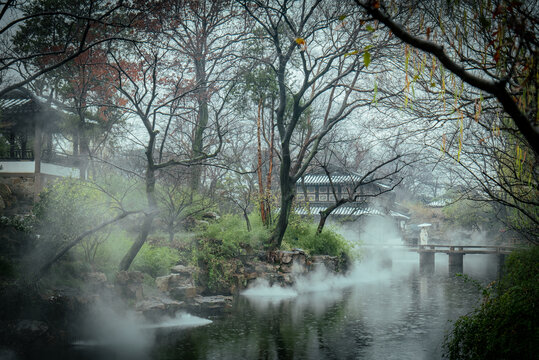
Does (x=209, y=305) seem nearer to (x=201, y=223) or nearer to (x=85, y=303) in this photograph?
(x=85, y=303)

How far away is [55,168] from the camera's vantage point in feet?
58.8

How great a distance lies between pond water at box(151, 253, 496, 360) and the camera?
8.78m

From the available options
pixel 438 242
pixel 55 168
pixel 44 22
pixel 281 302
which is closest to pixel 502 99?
pixel 281 302

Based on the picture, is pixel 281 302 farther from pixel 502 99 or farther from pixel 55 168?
pixel 502 99

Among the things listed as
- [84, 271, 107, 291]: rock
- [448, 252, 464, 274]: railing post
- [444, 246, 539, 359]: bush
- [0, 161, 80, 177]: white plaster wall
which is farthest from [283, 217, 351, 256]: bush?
[444, 246, 539, 359]: bush

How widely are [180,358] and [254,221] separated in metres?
11.6

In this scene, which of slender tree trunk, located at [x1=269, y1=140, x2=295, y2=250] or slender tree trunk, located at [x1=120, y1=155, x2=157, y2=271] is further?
slender tree trunk, located at [x1=269, y1=140, x2=295, y2=250]

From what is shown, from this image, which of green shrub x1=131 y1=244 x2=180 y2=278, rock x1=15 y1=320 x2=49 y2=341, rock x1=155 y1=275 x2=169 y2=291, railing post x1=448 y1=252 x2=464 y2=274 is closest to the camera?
rock x1=15 y1=320 x2=49 y2=341

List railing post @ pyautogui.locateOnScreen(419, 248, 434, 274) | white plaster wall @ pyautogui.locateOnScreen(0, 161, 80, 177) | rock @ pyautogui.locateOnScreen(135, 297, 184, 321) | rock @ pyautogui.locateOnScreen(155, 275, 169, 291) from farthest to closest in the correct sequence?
railing post @ pyautogui.locateOnScreen(419, 248, 434, 274) → white plaster wall @ pyautogui.locateOnScreen(0, 161, 80, 177) → rock @ pyautogui.locateOnScreen(155, 275, 169, 291) → rock @ pyautogui.locateOnScreen(135, 297, 184, 321)

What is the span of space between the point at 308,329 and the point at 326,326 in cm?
57

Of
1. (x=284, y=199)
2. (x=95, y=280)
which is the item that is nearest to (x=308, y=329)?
(x=95, y=280)

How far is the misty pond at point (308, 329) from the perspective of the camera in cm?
866

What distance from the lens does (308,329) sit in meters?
10.8

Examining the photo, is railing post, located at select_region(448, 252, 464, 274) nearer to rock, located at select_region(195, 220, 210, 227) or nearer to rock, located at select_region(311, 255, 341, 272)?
rock, located at select_region(311, 255, 341, 272)
